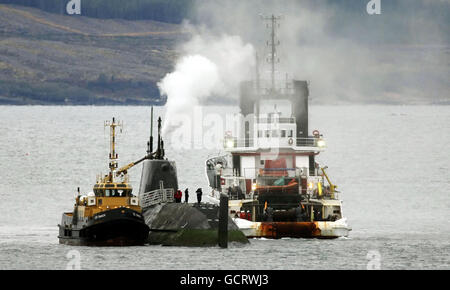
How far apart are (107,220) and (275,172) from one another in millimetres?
19308

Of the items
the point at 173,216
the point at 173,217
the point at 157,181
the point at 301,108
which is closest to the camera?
the point at 173,217

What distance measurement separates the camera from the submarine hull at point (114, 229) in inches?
3073

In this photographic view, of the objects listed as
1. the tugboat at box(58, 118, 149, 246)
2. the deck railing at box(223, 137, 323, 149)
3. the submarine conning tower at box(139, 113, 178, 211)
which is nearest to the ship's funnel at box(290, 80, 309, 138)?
the deck railing at box(223, 137, 323, 149)

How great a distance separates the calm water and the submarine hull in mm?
1138

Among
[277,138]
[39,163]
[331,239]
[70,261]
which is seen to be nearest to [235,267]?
[70,261]

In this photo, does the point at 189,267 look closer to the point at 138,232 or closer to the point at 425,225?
the point at 138,232

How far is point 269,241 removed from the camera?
84.7 m

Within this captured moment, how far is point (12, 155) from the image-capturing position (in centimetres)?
17188

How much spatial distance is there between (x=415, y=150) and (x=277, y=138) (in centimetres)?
9557

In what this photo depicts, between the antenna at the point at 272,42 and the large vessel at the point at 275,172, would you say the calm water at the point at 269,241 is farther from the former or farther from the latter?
the antenna at the point at 272,42

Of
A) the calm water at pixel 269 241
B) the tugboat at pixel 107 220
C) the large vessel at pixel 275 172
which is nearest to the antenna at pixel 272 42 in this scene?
the large vessel at pixel 275 172

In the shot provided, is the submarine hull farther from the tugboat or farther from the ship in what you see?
the ship

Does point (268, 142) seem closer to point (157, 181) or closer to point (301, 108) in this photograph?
point (301, 108)

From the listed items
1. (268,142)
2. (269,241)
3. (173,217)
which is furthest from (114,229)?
(268,142)
